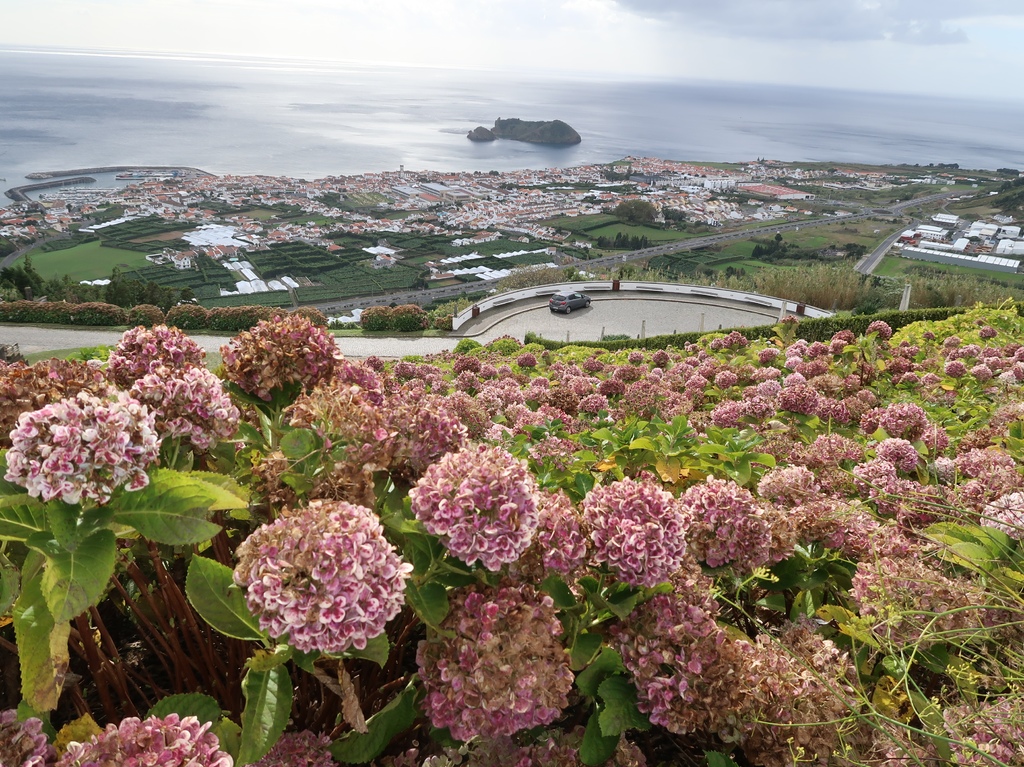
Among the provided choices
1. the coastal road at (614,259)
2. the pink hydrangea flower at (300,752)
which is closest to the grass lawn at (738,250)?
the coastal road at (614,259)

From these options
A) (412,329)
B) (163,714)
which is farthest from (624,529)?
(412,329)

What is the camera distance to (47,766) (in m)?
1.10

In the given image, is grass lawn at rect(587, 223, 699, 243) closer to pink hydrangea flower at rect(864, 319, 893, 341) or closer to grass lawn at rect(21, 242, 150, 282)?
grass lawn at rect(21, 242, 150, 282)

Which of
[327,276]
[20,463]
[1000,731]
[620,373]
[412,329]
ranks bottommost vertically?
[327,276]

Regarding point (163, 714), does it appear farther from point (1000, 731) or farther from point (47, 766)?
point (1000, 731)

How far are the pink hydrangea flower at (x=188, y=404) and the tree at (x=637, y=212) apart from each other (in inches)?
3607

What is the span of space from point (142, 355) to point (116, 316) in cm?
2503

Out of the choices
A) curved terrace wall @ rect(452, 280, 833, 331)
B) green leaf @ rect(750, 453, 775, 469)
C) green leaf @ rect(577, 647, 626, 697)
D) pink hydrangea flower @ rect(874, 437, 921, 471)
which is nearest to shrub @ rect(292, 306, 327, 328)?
green leaf @ rect(577, 647, 626, 697)

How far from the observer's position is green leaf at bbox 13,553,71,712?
3.75ft

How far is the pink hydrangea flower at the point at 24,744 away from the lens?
42.3 inches

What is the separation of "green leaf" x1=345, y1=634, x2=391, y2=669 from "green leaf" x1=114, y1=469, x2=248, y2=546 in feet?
1.09

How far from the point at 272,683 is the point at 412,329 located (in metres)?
21.6

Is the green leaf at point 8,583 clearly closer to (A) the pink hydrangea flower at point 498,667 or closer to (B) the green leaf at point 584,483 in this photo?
(A) the pink hydrangea flower at point 498,667

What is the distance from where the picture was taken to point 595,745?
134 centimetres
